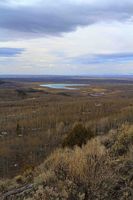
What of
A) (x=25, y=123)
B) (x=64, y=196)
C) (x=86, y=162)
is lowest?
(x=25, y=123)

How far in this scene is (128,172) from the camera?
6.09 meters

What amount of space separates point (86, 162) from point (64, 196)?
847 millimetres

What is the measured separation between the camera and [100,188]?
5547 millimetres

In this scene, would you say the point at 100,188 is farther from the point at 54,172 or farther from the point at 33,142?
the point at 33,142

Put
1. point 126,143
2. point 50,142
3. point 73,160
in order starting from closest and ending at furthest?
point 73,160, point 126,143, point 50,142

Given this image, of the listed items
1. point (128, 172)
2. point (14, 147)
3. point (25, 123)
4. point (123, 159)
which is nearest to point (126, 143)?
point (123, 159)

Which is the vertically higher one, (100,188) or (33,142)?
(100,188)

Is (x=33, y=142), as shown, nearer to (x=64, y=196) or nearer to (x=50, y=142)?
(x=50, y=142)

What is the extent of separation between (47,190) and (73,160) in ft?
3.07

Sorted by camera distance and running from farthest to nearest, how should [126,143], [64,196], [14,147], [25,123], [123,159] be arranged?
[25,123]
[14,147]
[126,143]
[123,159]
[64,196]

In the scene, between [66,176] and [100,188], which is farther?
[66,176]

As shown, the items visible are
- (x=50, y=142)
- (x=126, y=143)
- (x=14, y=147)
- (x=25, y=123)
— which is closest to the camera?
(x=126, y=143)

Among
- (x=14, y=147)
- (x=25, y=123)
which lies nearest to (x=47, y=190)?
(x=14, y=147)

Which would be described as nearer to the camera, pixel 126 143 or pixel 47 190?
pixel 47 190
